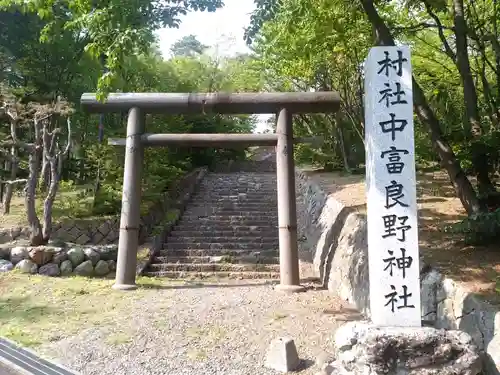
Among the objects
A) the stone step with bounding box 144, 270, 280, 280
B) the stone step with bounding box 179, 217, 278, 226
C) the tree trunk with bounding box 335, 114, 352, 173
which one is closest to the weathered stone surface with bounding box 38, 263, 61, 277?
the stone step with bounding box 144, 270, 280, 280

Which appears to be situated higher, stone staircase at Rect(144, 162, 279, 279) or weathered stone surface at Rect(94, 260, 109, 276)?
stone staircase at Rect(144, 162, 279, 279)

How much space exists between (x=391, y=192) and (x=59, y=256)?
6561mm

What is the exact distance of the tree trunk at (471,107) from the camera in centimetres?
619

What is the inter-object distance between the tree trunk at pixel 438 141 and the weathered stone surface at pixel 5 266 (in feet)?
23.8

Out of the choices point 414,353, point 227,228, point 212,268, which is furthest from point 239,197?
point 414,353

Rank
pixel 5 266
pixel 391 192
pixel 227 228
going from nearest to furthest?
pixel 391 192, pixel 5 266, pixel 227 228

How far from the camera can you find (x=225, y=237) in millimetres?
9938

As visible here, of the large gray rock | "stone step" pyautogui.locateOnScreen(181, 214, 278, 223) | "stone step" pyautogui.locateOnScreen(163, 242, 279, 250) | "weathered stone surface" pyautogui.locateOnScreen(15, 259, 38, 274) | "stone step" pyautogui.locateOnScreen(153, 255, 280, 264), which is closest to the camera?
the large gray rock

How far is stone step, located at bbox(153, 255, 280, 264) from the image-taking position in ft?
29.1

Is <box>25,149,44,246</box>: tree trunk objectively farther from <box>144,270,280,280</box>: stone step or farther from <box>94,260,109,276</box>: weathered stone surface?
<box>144,270,280,280</box>: stone step

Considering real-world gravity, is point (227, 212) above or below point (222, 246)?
above

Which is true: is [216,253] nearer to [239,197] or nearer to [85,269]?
[85,269]

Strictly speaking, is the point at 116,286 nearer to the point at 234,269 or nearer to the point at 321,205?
the point at 234,269

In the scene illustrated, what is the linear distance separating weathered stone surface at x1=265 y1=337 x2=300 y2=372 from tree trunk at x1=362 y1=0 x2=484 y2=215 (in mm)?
3120
